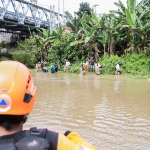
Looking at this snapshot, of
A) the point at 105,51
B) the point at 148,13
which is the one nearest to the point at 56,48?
the point at 105,51

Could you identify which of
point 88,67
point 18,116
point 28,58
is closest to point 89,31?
point 88,67

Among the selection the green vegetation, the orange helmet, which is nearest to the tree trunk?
the green vegetation

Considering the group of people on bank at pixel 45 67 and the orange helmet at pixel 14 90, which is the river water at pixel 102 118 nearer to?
the orange helmet at pixel 14 90

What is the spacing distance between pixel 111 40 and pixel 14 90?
18829mm

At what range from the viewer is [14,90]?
3.67 feet

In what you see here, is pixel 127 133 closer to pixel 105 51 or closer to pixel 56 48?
pixel 105 51

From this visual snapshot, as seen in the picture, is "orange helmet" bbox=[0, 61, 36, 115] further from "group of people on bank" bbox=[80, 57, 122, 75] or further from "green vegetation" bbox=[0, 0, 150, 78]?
"group of people on bank" bbox=[80, 57, 122, 75]

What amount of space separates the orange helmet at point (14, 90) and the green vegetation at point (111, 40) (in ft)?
51.1

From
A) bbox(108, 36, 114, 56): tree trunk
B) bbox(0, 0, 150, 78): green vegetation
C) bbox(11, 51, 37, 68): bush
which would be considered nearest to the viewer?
bbox(0, 0, 150, 78): green vegetation

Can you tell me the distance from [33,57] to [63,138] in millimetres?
25906

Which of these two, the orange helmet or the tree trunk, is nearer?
the orange helmet

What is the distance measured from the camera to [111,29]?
1844cm

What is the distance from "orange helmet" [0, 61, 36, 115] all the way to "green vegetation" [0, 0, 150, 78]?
1557 cm

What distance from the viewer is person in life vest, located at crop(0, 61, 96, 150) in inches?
42.9
